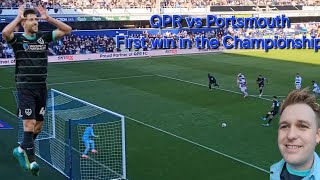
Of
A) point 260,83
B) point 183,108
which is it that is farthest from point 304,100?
point 260,83

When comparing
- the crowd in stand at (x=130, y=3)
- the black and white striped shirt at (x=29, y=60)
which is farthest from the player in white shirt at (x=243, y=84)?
the crowd in stand at (x=130, y=3)

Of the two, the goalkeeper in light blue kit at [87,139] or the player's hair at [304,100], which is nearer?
the player's hair at [304,100]

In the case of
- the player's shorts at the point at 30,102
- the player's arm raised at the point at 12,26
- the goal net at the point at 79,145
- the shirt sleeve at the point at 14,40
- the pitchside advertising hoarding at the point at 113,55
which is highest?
the player's arm raised at the point at 12,26

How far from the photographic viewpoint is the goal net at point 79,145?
1396 cm

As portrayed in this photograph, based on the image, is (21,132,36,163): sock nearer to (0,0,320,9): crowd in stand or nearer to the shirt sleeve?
the shirt sleeve

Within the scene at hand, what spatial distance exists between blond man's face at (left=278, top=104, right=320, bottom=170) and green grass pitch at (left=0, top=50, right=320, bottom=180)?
11.2 metres

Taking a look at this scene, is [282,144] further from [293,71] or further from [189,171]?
[293,71]

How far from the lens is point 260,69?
38.7 meters

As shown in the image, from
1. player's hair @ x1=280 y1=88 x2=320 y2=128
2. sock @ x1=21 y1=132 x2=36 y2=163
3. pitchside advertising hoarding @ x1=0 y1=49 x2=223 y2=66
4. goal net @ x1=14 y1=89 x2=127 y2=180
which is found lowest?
pitchside advertising hoarding @ x1=0 y1=49 x2=223 y2=66

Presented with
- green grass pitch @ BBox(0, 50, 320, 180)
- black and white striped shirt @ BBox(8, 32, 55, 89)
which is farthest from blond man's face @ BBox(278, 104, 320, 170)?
green grass pitch @ BBox(0, 50, 320, 180)

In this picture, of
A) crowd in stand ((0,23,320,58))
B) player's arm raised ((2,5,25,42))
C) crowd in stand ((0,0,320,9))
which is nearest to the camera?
player's arm raised ((2,5,25,42))

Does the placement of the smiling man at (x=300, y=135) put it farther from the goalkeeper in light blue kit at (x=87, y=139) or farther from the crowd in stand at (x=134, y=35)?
the crowd in stand at (x=134, y=35)

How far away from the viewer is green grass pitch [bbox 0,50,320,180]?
590 inches

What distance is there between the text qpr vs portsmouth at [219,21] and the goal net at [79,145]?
37.6 m
